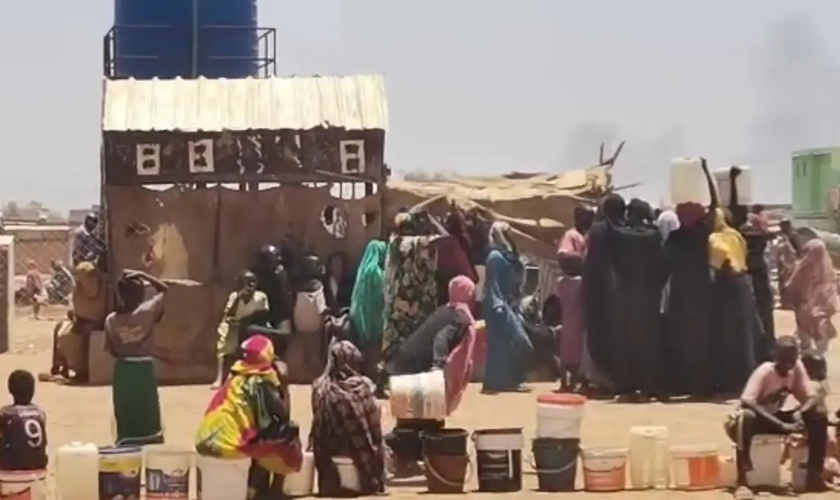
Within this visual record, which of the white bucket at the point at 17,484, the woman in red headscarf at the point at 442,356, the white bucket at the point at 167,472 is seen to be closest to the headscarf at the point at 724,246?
the woman in red headscarf at the point at 442,356

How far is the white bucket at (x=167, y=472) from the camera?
9.70 meters

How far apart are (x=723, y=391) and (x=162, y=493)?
7209 millimetres

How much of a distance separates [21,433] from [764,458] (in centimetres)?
435

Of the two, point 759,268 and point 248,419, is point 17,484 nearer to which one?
point 248,419

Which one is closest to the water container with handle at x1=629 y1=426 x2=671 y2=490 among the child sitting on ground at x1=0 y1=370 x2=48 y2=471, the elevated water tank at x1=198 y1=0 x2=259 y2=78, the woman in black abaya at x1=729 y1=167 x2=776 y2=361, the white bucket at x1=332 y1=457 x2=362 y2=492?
the white bucket at x1=332 y1=457 x2=362 y2=492

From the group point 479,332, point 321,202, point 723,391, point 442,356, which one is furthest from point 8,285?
point 442,356

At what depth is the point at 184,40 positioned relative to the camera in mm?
22391

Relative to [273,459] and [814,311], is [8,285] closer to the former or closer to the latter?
[814,311]

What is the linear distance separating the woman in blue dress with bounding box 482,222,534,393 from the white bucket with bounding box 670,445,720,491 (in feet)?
18.3

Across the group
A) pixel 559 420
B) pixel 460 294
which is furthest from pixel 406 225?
pixel 559 420

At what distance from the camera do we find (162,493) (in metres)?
9.70

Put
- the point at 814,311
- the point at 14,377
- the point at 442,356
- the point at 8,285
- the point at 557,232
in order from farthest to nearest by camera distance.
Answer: the point at 8,285, the point at 557,232, the point at 814,311, the point at 442,356, the point at 14,377

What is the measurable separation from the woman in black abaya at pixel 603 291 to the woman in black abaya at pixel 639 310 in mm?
56

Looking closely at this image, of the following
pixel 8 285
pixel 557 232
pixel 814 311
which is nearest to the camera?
pixel 814 311
